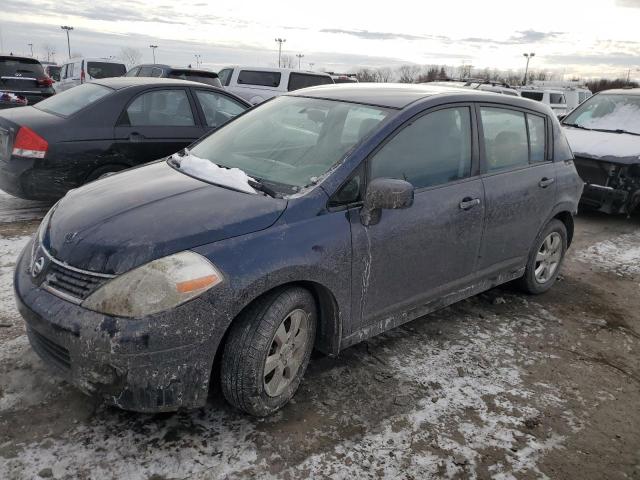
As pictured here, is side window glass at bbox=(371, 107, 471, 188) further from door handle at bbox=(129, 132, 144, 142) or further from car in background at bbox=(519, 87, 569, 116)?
car in background at bbox=(519, 87, 569, 116)

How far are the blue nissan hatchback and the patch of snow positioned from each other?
3.72 meters

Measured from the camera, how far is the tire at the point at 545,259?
464 centimetres

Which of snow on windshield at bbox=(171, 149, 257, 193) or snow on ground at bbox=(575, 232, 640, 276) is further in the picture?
snow on ground at bbox=(575, 232, 640, 276)

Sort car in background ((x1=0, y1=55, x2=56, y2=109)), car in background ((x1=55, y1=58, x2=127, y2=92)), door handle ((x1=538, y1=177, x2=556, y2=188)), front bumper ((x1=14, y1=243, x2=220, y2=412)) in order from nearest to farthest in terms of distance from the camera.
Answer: front bumper ((x1=14, y1=243, x2=220, y2=412)), door handle ((x1=538, y1=177, x2=556, y2=188)), car in background ((x1=0, y1=55, x2=56, y2=109)), car in background ((x1=55, y1=58, x2=127, y2=92))

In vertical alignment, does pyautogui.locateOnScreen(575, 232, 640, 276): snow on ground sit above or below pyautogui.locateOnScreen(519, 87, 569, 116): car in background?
below

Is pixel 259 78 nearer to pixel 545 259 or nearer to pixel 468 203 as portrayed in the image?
pixel 545 259


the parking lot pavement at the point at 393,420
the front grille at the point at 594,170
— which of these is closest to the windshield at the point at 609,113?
the front grille at the point at 594,170

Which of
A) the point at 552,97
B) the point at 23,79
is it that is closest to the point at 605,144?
the point at 23,79

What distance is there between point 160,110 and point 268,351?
178 inches

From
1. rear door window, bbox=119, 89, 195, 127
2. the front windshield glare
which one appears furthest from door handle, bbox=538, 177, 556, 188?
rear door window, bbox=119, 89, 195, 127

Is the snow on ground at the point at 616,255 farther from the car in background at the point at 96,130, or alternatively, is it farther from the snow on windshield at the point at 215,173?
the snow on windshield at the point at 215,173

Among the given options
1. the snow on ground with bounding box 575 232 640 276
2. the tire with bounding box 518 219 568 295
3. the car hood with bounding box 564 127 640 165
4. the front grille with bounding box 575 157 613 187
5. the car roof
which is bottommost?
the snow on ground with bounding box 575 232 640 276

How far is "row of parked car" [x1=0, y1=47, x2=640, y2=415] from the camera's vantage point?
96.2 inches

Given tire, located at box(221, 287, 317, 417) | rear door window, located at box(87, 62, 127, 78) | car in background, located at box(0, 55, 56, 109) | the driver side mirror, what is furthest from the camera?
rear door window, located at box(87, 62, 127, 78)
